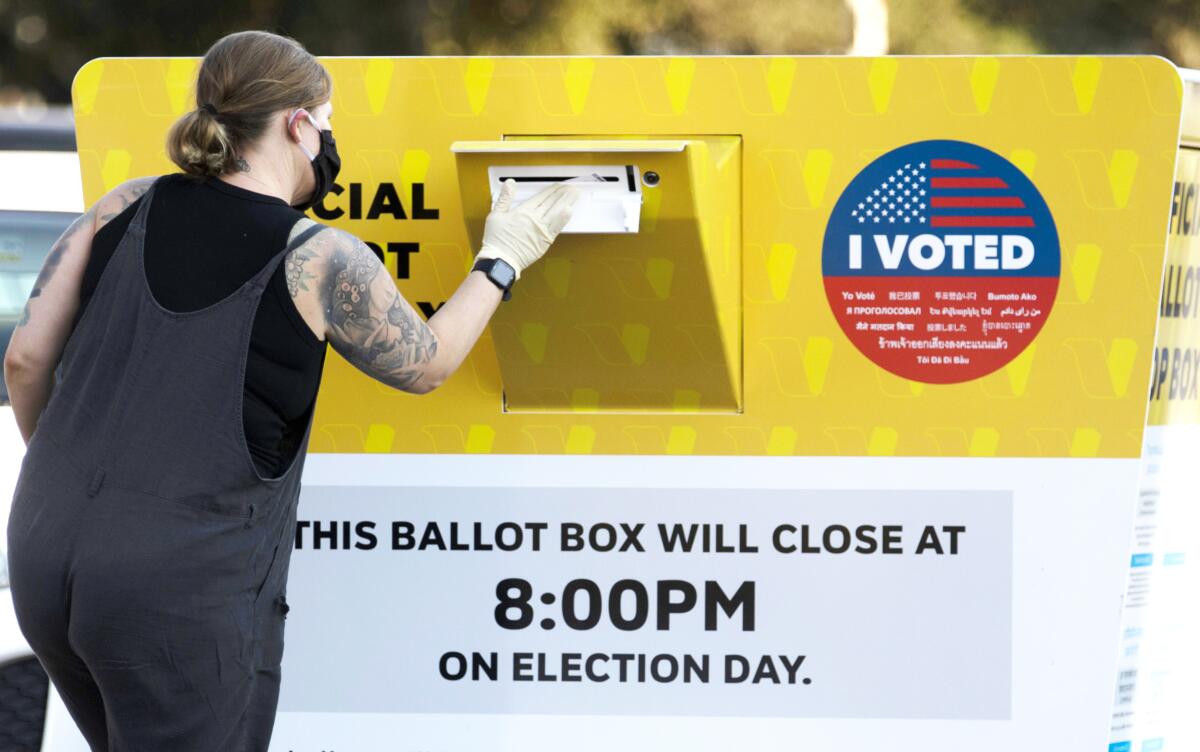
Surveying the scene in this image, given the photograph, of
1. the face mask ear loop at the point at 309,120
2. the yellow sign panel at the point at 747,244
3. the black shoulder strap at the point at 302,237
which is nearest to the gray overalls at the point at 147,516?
the black shoulder strap at the point at 302,237

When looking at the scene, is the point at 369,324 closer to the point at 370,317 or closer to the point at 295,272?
the point at 370,317

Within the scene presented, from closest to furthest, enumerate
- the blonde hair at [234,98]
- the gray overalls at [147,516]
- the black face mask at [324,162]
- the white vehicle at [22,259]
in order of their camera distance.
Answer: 1. the gray overalls at [147,516]
2. the blonde hair at [234,98]
3. the black face mask at [324,162]
4. the white vehicle at [22,259]

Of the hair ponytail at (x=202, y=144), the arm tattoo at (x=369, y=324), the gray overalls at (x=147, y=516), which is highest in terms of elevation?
the hair ponytail at (x=202, y=144)

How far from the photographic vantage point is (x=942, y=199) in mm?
2443

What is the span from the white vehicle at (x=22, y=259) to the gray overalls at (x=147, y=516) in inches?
44.6

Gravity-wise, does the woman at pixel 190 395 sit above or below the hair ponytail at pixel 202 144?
below

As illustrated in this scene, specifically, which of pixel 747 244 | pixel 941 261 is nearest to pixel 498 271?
pixel 747 244

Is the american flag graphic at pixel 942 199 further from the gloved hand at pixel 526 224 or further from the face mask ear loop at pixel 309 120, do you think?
the face mask ear loop at pixel 309 120

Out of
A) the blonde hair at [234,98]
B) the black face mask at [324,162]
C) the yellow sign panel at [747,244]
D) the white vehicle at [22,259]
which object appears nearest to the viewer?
the blonde hair at [234,98]

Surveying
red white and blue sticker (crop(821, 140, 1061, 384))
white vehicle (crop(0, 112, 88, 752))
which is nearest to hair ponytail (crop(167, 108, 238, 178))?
red white and blue sticker (crop(821, 140, 1061, 384))

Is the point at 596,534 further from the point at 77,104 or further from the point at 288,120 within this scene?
the point at 77,104

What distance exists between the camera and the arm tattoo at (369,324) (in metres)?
A: 1.97

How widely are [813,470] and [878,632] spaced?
0.34 metres

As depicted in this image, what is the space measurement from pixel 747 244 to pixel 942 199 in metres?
0.37
